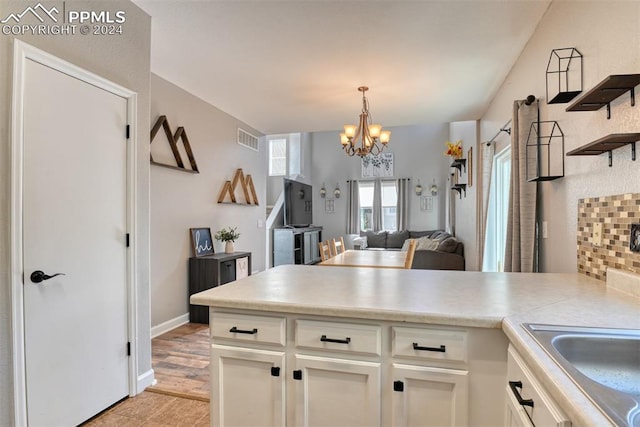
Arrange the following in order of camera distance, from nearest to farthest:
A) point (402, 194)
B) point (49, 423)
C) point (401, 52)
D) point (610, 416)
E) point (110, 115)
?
point (610, 416)
point (49, 423)
point (110, 115)
point (401, 52)
point (402, 194)

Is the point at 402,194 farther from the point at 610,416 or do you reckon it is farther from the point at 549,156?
the point at 610,416

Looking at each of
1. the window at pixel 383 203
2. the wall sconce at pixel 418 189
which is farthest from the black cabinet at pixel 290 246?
the wall sconce at pixel 418 189

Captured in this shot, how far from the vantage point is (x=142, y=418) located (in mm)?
1933

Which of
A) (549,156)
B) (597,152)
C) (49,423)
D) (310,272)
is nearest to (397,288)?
(310,272)

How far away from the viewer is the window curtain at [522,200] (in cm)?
223

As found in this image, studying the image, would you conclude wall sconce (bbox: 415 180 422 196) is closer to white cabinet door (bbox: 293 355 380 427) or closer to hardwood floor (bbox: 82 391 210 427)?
hardwood floor (bbox: 82 391 210 427)

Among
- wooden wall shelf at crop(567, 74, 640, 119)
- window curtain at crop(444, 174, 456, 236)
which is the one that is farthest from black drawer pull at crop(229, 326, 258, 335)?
window curtain at crop(444, 174, 456, 236)

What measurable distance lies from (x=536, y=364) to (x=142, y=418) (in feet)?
6.90

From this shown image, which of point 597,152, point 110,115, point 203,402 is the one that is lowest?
point 203,402

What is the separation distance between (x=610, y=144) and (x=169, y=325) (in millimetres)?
3788

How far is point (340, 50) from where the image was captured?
→ 2.64 meters

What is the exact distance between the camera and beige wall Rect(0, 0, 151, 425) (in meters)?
1.48

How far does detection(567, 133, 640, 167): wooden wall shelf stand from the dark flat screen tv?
20.4ft

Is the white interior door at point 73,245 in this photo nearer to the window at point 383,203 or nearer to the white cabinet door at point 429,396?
the white cabinet door at point 429,396
